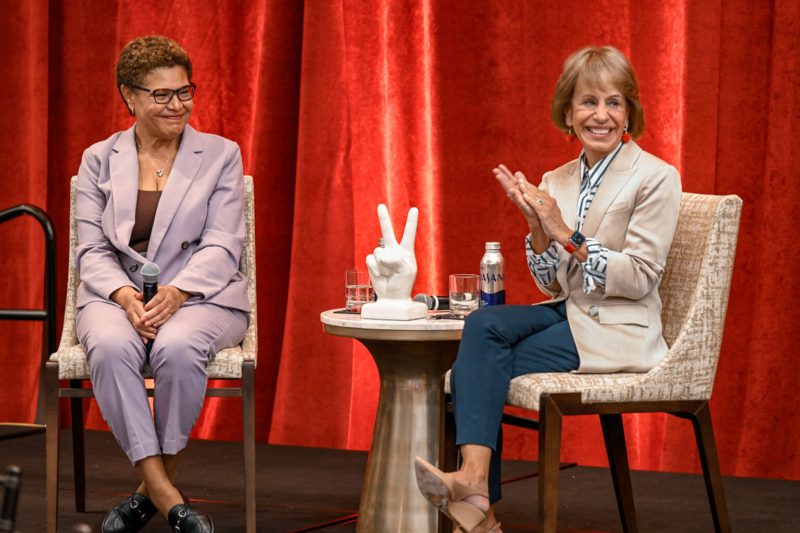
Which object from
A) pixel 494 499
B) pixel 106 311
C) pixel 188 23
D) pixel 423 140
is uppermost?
pixel 188 23

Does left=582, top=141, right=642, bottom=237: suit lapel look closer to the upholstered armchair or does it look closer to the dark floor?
the upholstered armchair

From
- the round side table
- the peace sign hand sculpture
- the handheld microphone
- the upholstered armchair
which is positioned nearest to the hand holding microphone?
the round side table

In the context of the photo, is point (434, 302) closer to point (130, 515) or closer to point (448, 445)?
point (448, 445)

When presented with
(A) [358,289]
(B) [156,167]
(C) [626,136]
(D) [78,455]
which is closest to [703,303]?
(C) [626,136]

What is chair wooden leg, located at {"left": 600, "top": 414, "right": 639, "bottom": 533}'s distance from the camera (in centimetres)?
277

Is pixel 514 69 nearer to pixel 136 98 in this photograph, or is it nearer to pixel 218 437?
pixel 136 98

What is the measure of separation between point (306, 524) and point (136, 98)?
127cm

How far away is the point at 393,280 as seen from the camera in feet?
9.05

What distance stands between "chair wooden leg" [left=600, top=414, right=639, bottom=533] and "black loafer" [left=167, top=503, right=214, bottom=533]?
38.8 inches

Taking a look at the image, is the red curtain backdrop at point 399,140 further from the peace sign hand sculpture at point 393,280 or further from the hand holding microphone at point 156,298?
the hand holding microphone at point 156,298

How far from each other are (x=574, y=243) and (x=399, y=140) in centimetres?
166

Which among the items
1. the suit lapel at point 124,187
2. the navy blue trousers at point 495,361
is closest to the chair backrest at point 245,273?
the suit lapel at point 124,187

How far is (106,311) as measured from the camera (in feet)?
9.48

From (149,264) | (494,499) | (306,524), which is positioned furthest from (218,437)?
(494,499)
